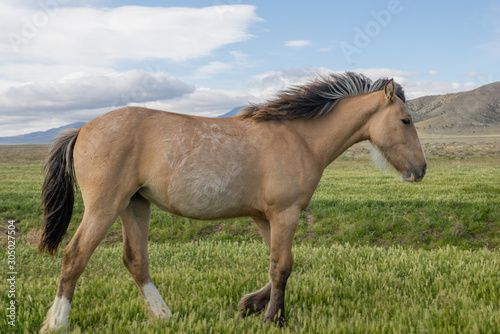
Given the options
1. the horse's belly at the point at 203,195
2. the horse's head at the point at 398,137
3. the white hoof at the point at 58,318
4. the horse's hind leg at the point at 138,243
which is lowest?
the white hoof at the point at 58,318

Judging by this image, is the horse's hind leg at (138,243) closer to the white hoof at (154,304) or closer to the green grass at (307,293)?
the white hoof at (154,304)

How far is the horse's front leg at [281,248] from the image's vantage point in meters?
4.45

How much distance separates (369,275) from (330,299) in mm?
1046

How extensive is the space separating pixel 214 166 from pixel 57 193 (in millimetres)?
2101

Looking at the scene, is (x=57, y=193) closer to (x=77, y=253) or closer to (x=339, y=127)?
→ (x=77, y=253)

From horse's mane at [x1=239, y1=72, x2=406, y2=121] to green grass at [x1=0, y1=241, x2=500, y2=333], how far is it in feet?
8.01

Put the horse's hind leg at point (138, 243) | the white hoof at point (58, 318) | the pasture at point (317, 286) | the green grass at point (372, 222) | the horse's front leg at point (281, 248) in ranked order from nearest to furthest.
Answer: the white hoof at point (58, 318) < the pasture at point (317, 286) < the horse's front leg at point (281, 248) < the horse's hind leg at point (138, 243) < the green grass at point (372, 222)

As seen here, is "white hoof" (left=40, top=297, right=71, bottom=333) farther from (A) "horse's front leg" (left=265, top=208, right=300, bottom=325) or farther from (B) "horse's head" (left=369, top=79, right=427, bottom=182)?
(B) "horse's head" (left=369, top=79, right=427, bottom=182)

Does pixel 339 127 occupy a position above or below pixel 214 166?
above

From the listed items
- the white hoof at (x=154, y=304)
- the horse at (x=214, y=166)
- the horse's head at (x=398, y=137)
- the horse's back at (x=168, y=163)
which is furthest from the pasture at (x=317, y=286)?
the horse's back at (x=168, y=163)

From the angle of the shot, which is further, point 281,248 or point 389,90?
point 389,90

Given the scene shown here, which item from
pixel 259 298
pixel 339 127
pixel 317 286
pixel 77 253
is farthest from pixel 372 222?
pixel 77 253

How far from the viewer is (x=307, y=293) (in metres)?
5.39

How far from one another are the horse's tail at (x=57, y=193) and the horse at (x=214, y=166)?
0.04ft
